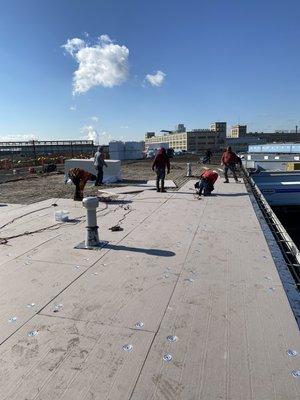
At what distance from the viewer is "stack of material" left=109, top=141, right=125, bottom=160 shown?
4003 centimetres

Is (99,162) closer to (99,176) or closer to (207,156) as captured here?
(99,176)

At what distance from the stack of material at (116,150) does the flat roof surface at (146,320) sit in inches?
1349

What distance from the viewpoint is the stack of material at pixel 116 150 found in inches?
1576

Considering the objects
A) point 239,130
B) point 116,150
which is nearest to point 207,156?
point 116,150

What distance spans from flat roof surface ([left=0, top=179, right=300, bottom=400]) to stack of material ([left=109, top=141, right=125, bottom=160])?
3425cm

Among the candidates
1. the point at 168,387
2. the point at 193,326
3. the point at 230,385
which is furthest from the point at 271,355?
the point at 168,387

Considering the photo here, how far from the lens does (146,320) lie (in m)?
3.33

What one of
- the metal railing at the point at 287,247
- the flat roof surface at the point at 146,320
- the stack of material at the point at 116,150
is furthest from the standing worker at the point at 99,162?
the stack of material at the point at 116,150

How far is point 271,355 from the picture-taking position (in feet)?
9.14

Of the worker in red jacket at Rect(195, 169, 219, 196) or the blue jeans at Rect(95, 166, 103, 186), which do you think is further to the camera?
the blue jeans at Rect(95, 166, 103, 186)

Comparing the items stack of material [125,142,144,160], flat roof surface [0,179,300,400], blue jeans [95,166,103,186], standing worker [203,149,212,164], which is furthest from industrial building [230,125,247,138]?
flat roof surface [0,179,300,400]

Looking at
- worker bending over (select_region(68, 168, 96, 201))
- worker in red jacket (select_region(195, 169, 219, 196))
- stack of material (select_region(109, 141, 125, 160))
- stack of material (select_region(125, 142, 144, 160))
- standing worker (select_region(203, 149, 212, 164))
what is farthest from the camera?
stack of material (select_region(125, 142, 144, 160))

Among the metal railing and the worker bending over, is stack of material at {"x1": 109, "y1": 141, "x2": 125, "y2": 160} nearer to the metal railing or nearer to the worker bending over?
the worker bending over

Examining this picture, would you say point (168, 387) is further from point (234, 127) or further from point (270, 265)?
point (234, 127)
